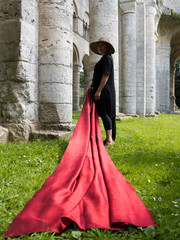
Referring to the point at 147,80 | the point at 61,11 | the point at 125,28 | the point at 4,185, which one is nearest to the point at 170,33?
the point at 147,80

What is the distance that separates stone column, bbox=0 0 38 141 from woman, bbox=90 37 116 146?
120 cm

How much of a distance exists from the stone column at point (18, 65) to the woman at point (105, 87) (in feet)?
3.94

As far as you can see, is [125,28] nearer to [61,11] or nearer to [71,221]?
[61,11]

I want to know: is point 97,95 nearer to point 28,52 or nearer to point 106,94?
point 106,94

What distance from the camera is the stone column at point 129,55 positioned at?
1210 cm

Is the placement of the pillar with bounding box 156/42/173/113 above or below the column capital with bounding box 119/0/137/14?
below

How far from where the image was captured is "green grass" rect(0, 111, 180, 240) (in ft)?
5.63

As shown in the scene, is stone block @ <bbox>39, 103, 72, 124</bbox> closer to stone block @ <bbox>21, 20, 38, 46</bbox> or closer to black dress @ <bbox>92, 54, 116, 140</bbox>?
black dress @ <bbox>92, 54, 116, 140</bbox>

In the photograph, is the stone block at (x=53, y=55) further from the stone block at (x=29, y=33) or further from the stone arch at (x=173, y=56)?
the stone arch at (x=173, y=56)

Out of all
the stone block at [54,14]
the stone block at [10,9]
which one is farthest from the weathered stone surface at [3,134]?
the stone block at [54,14]

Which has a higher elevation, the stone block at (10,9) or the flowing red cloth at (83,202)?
the stone block at (10,9)

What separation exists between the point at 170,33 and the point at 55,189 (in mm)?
19718

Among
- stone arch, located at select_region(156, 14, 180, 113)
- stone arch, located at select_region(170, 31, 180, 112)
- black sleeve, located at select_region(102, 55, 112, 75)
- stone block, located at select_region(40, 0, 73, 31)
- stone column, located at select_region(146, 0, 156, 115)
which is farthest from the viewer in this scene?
stone arch, located at select_region(170, 31, 180, 112)

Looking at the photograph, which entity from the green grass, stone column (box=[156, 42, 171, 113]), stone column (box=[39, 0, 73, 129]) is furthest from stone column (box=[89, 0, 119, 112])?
stone column (box=[156, 42, 171, 113])
